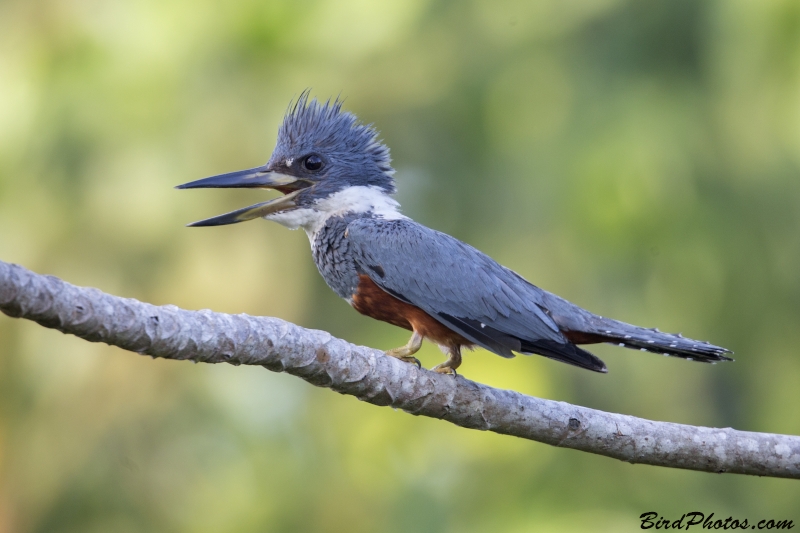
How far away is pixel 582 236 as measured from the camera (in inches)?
262

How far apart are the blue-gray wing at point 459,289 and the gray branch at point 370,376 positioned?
30 cm

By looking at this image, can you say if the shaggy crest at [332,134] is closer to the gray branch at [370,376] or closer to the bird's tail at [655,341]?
the bird's tail at [655,341]

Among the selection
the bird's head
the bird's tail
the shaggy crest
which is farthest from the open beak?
the bird's tail

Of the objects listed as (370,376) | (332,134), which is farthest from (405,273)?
(332,134)

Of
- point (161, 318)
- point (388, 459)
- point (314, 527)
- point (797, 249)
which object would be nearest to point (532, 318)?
point (161, 318)

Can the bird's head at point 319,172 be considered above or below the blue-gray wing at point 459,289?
above

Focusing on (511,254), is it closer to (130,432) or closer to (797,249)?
(797,249)

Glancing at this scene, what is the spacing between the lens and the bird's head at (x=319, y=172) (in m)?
4.15

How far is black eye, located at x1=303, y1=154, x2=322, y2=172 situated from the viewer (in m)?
4.34

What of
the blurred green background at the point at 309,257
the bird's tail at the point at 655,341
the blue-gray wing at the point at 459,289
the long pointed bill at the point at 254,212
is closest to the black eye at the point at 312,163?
the long pointed bill at the point at 254,212

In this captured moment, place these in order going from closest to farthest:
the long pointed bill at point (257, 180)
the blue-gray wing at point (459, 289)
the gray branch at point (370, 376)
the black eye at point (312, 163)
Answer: the gray branch at point (370, 376) → the blue-gray wing at point (459, 289) → the long pointed bill at point (257, 180) → the black eye at point (312, 163)

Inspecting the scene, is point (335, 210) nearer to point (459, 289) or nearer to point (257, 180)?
point (257, 180)

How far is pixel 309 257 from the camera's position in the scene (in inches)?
278

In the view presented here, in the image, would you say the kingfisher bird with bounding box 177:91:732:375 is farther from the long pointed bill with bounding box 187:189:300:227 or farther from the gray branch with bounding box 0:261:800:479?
the gray branch with bounding box 0:261:800:479
